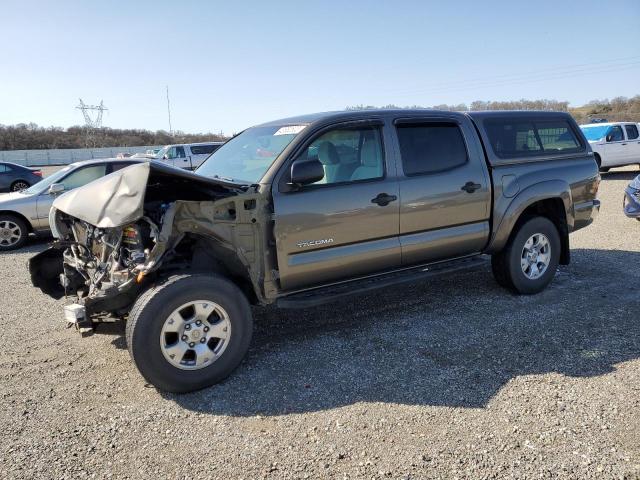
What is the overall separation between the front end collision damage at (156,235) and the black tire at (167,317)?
0.22 metres

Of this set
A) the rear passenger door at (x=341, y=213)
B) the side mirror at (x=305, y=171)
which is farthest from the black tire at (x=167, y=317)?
the side mirror at (x=305, y=171)

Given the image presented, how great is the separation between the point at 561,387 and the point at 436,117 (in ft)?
8.80

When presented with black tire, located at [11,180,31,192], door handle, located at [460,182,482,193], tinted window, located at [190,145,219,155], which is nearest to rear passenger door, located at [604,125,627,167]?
door handle, located at [460,182,482,193]

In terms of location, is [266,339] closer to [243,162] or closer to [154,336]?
[154,336]

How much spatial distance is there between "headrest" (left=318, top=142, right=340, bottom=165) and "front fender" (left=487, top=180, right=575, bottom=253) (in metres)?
1.84

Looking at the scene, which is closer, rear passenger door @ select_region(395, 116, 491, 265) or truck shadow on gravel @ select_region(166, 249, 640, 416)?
truck shadow on gravel @ select_region(166, 249, 640, 416)

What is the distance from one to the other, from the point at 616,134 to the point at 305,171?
1780 centimetres

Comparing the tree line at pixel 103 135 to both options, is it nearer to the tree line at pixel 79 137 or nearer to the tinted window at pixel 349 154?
the tree line at pixel 79 137

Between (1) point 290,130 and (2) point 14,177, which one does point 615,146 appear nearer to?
(1) point 290,130

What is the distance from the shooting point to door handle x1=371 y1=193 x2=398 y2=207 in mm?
4262

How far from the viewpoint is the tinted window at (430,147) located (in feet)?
15.0

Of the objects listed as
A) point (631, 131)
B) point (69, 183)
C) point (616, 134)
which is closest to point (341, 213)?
point (69, 183)

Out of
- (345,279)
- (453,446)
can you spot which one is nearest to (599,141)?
(345,279)

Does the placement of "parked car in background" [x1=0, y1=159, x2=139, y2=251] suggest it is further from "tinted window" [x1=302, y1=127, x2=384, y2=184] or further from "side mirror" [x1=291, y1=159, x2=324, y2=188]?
"side mirror" [x1=291, y1=159, x2=324, y2=188]
